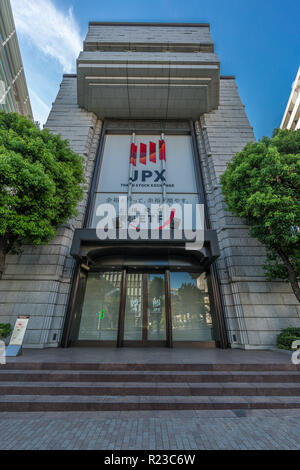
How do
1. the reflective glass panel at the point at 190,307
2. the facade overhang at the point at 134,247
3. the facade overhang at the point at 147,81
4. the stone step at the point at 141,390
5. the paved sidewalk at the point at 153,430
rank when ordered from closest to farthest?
the paved sidewalk at the point at 153,430 < the stone step at the point at 141,390 < the facade overhang at the point at 134,247 < the reflective glass panel at the point at 190,307 < the facade overhang at the point at 147,81

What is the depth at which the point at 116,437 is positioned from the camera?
10.8ft

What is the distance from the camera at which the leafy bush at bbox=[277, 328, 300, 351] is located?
7684mm

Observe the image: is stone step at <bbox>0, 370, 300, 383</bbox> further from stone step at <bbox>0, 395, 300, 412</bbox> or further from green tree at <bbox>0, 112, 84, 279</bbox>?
green tree at <bbox>0, 112, 84, 279</bbox>

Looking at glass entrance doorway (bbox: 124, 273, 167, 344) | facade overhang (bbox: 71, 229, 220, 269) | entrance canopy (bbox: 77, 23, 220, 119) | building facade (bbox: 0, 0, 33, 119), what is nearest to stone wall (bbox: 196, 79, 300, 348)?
facade overhang (bbox: 71, 229, 220, 269)

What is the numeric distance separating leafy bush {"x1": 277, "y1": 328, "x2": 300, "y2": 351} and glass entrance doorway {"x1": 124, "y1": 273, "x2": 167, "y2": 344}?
486 centimetres

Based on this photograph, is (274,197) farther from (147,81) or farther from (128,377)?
(147,81)

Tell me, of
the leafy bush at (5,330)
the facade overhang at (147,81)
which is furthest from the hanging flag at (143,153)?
the leafy bush at (5,330)

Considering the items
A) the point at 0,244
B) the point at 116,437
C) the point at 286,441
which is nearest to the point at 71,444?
the point at 116,437

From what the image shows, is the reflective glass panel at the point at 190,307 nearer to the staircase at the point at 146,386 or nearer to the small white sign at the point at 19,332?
the staircase at the point at 146,386

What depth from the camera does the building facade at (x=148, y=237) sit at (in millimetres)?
9062

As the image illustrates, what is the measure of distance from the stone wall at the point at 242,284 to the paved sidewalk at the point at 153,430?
15.7 ft

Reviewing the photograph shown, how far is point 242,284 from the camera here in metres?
9.41

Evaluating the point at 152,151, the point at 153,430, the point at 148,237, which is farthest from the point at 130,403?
the point at 152,151
